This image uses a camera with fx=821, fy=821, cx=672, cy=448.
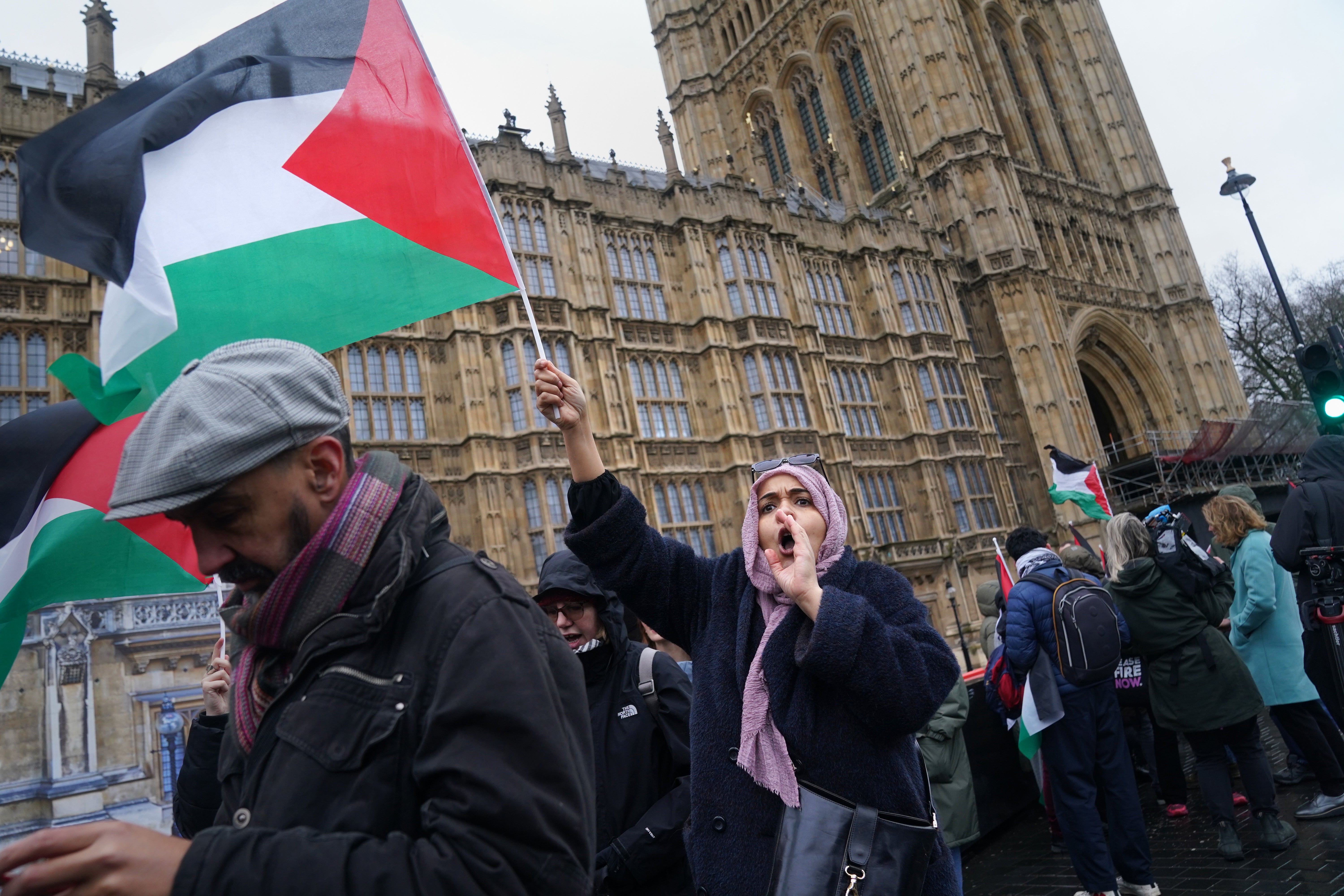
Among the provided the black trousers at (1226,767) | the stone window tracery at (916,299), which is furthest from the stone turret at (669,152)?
the black trousers at (1226,767)

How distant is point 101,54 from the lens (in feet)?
51.0

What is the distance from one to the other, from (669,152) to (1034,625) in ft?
68.8

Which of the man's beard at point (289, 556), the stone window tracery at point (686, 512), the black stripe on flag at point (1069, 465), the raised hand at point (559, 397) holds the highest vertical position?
the stone window tracery at point (686, 512)

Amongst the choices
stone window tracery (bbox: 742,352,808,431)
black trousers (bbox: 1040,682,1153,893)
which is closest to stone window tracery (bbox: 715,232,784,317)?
stone window tracery (bbox: 742,352,808,431)

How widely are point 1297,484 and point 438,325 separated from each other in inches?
656

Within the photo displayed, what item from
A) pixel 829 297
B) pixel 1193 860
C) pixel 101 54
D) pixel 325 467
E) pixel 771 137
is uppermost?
pixel 771 137

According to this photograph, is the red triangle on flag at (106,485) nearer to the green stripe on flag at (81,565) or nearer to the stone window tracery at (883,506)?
the green stripe on flag at (81,565)

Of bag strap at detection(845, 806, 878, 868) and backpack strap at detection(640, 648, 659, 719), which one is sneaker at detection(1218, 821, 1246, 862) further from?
bag strap at detection(845, 806, 878, 868)

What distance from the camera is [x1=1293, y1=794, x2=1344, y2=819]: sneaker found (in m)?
4.98

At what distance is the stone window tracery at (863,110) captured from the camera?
3388 centimetres

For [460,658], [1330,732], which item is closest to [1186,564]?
[1330,732]

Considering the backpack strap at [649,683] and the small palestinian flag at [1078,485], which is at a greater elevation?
the small palestinian flag at [1078,485]

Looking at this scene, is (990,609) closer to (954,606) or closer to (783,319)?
(954,606)

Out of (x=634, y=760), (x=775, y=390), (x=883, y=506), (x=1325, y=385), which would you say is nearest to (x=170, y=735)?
(x=634, y=760)
